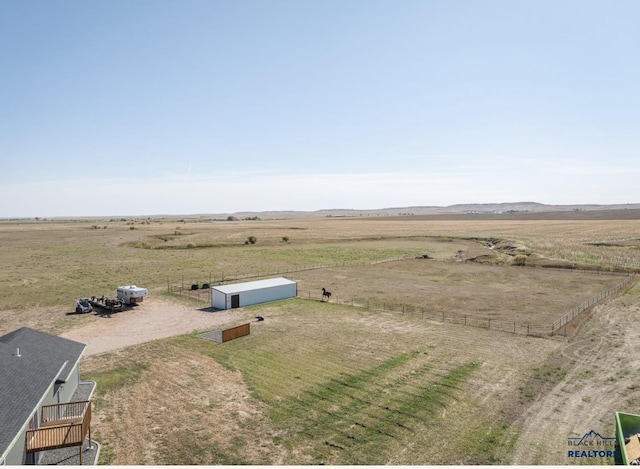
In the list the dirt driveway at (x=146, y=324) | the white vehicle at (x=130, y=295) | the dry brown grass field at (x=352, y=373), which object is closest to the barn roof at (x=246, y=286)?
the dirt driveway at (x=146, y=324)

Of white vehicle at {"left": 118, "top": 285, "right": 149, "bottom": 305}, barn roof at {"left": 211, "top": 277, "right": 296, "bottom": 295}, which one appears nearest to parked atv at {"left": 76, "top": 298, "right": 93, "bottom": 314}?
white vehicle at {"left": 118, "top": 285, "right": 149, "bottom": 305}

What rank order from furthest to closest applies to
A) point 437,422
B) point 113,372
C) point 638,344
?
point 638,344
point 113,372
point 437,422

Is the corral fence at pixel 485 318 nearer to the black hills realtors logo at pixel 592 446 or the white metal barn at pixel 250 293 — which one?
the white metal barn at pixel 250 293

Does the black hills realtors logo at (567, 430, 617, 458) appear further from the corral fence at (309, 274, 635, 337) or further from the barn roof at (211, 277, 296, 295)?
the barn roof at (211, 277, 296, 295)

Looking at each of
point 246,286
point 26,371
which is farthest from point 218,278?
point 26,371

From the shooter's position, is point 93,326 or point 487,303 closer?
point 93,326

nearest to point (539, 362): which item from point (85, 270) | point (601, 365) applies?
point (601, 365)

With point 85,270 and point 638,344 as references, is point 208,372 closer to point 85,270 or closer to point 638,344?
point 638,344
